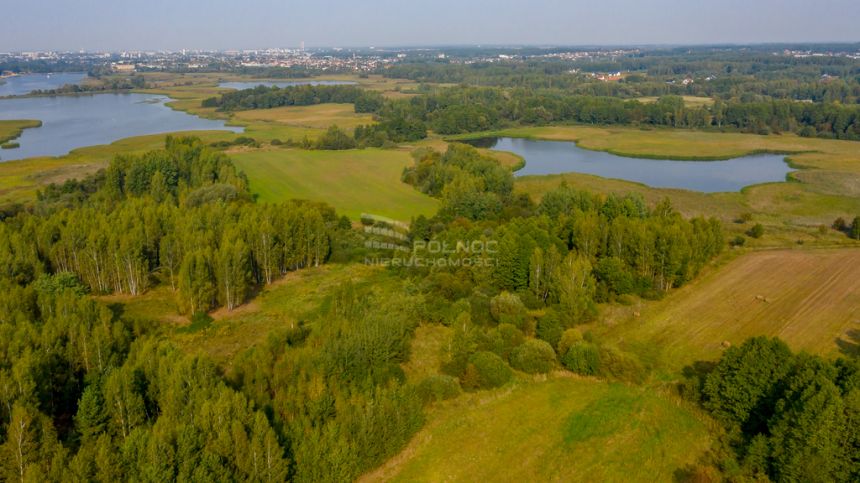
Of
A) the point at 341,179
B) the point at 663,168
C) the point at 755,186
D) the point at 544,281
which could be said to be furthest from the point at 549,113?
the point at 544,281

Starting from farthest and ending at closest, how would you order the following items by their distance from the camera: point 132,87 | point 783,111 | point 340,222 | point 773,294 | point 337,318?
point 132,87 < point 783,111 < point 340,222 < point 773,294 < point 337,318

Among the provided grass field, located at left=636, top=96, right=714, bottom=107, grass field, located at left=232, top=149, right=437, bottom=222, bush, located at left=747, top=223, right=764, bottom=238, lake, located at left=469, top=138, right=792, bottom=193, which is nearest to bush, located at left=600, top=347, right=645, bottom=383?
bush, located at left=747, top=223, right=764, bottom=238

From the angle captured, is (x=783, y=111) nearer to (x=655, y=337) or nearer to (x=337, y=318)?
(x=655, y=337)

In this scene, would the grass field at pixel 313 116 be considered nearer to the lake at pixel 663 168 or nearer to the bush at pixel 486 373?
the lake at pixel 663 168

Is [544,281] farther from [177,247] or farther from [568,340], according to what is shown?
[177,247]

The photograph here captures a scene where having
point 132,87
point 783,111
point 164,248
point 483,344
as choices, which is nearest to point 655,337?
point 483,344
